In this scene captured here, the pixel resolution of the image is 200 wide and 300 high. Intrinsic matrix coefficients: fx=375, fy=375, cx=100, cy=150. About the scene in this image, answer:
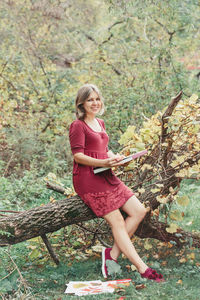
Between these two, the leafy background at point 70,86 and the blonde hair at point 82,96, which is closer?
the blonde hair at point 82,96

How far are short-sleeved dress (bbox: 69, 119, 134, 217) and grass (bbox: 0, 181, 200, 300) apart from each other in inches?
24.6

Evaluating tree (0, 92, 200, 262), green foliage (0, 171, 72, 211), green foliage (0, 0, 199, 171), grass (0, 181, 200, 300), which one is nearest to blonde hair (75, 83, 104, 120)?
tree (0, 92, 200, 262)

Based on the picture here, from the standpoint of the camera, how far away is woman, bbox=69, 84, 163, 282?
3.18 meters

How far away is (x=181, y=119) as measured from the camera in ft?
11.2

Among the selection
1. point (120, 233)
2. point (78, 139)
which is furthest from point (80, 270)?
point (78, 139)

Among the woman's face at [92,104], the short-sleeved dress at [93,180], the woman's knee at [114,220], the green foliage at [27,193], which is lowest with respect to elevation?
A: the green foliage at [27,193]

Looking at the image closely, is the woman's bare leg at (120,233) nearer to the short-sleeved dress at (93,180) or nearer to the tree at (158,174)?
the short-sleeved dress at (93,180)

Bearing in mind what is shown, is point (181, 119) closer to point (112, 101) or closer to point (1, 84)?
point (112, 101)

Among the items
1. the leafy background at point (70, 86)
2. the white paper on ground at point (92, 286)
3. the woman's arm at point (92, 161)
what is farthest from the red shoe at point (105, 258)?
the woman's arm at point (92, 161)

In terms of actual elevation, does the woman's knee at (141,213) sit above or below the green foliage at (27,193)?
above

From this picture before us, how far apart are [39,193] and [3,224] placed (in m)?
2.83

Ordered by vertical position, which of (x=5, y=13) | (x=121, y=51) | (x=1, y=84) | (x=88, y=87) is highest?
(x=5, y=13)

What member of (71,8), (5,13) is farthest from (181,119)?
(71,8)

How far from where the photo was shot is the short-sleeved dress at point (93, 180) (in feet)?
10.5
